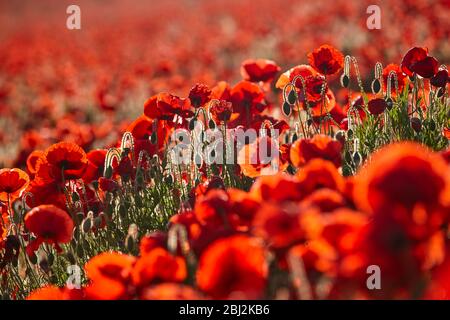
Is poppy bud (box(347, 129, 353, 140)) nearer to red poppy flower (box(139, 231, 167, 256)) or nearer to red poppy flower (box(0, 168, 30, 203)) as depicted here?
red poppy flower (box(139, 231, 167, 256))

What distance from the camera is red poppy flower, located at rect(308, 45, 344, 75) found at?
2799 mm

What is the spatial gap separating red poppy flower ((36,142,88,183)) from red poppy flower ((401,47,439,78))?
1264 mm

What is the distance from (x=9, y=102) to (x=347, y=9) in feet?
16.2

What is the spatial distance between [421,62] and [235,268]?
60.1 inches

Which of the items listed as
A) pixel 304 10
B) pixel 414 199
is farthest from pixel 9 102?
pixel 414 199

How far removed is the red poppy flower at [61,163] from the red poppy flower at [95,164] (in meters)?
0.15

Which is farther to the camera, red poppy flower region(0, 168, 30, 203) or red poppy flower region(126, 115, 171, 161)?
red poppy flower region(126, 115, 171, 161)

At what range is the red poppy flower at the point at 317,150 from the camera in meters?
1.97

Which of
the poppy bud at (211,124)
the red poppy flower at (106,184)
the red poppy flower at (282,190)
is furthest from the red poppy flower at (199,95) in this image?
the red poppy flower at (282,190)

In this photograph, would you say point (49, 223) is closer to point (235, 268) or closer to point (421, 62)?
point (235, 268)

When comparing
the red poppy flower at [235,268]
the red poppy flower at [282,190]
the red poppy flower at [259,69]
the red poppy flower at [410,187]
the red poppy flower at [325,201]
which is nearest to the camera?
the red poppy flower at [410,187]

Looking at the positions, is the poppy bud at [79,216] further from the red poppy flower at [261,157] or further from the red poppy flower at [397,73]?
the red poppy flower at [397,73]

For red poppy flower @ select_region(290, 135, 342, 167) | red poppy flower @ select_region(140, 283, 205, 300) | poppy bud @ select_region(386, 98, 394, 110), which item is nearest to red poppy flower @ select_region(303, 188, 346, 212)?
red poppy flower @ select_region(140, 283, 205, 300)

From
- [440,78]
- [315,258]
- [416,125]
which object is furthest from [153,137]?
[315,258]
